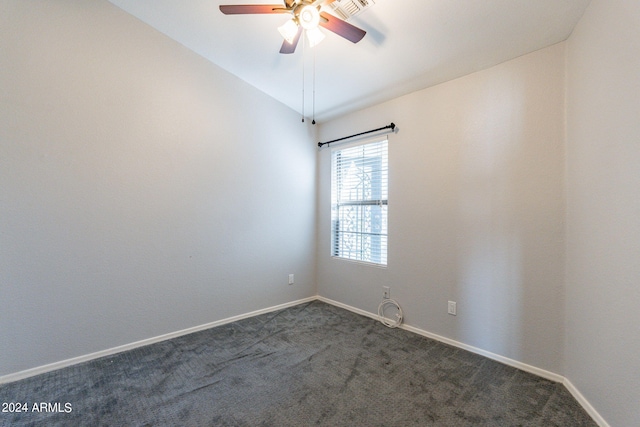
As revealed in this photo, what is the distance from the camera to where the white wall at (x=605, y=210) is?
4.33ft

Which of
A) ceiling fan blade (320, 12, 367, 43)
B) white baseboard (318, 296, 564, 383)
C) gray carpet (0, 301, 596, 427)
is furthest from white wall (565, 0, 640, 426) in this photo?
ceiling fan blade (320, 12, 367, 43)

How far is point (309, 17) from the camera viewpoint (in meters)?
1.61

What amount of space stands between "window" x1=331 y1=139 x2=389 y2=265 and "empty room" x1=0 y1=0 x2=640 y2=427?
0.06 meters

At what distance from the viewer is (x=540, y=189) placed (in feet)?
6.69

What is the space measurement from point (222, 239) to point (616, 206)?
3050mm

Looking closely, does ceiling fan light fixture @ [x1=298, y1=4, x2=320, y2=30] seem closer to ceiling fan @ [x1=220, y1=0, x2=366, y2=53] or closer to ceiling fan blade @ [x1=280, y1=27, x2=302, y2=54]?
ceiling fan @ [x1=220, y1=0, x2=366, y2=53]

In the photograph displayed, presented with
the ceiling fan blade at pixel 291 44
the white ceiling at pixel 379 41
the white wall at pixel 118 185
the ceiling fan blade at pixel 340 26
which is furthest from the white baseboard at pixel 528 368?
the ceiling fan blade at pixel 291 44

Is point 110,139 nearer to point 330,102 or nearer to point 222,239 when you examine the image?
point 222,239

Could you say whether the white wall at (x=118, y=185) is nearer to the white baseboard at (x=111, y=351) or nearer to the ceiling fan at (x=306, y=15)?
the white baseboard at (x=111, y=351)

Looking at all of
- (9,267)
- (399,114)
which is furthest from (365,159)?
(9,267)

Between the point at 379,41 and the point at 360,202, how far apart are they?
5.55 ft

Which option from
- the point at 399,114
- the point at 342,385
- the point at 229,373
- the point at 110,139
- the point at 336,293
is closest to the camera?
the point at 342,385

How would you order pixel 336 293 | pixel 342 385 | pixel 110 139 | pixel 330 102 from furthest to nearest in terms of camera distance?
pixel 336 293, pixel 330 102, pixel 110 139, pixel 342 385

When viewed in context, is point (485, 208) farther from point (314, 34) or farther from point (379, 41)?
point (314, 34)
